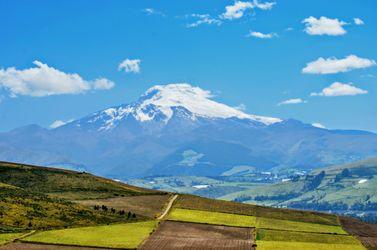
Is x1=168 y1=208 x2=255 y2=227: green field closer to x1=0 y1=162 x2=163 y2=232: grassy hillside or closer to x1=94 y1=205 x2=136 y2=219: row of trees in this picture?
x1=94 y1=205 x2=136 y2=219: row of trees

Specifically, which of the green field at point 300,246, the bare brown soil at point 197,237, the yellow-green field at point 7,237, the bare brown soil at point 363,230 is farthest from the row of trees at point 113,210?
the bare brown soil at point 363,230

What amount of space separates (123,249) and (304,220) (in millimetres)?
80954

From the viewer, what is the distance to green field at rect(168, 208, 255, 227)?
15512 cm

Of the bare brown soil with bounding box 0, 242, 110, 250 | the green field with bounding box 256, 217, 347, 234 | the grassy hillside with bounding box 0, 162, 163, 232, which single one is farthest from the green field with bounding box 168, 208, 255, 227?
the bare brown soil with bounding box 0, 242, 110, 250

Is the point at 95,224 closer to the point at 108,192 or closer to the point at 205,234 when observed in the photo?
the point at 205,234

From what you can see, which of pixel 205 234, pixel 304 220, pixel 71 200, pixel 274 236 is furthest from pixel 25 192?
pixel 304 220

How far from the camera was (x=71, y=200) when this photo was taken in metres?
170

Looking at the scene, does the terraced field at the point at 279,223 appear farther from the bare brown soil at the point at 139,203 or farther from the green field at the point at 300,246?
the bare brown soil at the point at 139,203

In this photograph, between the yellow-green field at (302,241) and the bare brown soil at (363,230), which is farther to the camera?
the bare brown soil at (363,230)

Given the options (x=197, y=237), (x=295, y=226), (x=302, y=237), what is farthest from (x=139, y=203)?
(x=302, y=237)

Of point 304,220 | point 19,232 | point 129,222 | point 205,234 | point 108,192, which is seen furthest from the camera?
point 108,192

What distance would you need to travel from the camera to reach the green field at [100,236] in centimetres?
11412

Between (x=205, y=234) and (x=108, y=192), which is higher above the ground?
(x=108, y=192)

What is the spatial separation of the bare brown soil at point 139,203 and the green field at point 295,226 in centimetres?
2829
